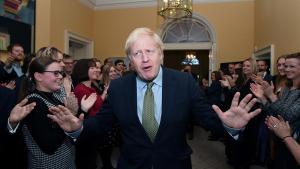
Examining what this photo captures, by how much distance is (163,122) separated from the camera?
1380mm

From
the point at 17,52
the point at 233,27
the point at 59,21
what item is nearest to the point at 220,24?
the point at 233,27

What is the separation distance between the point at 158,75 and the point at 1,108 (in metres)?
1.05

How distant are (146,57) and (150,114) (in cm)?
26

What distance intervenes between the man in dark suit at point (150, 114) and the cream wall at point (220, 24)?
19.2 feet

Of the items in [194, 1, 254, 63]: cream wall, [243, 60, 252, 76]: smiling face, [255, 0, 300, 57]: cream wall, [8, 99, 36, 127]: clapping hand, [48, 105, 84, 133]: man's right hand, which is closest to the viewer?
[48, 105, 84, 133]: man's right hand

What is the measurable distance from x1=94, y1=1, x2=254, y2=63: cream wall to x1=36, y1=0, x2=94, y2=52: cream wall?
0.68 meters

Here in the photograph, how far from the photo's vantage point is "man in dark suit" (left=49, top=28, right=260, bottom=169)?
1.38m

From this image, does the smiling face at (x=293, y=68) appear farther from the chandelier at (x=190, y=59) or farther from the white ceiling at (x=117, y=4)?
the chandelier at (x=190, y=59)

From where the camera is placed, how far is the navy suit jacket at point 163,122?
4.53 ft

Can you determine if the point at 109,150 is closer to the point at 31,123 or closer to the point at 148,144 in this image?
the point at 31,123

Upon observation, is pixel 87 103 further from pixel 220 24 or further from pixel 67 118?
pixel 220 24

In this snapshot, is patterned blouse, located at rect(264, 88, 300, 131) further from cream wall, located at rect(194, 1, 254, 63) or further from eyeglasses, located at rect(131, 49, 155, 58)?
cream wall, located at rect(194, 1, 254, 63)

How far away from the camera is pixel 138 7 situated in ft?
24.9

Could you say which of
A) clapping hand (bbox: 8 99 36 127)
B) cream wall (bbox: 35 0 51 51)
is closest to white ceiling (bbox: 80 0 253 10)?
cream wall (bbox: 35 0 51 51)
